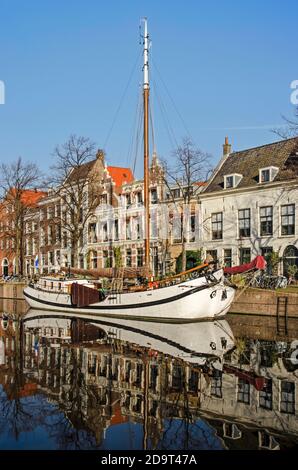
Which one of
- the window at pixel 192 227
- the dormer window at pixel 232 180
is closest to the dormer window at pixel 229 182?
the dormer window at pixel 232 180

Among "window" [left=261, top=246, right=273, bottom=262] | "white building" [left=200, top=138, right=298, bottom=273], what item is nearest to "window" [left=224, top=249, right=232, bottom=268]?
"white building" [left=200, top=138, right=298, bottom=273]

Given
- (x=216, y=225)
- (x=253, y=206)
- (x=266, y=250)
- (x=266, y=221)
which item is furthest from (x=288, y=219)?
(x=216, y=225)

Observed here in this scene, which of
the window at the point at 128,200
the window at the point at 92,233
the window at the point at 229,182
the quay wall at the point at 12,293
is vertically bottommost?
the quay wall at the point at 12,293

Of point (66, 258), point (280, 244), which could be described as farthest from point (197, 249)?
point (66, 258)

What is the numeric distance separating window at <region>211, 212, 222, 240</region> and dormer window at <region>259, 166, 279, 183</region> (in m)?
4.90

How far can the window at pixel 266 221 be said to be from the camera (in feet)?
121

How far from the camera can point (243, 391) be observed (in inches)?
448

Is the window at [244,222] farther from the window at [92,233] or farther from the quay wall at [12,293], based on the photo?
the quay wall at [12,293]

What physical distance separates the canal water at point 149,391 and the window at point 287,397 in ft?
0.07

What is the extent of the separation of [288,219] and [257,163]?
634 centimetres

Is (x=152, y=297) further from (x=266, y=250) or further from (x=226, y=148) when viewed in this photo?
(x=226, y=148)

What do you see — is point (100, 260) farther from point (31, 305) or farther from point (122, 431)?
point (122, 431)

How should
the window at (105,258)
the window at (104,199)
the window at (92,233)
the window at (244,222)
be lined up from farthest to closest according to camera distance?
the window at (92,233) → the window at (104,199) → the window at (105,258) → the window at (244,222)

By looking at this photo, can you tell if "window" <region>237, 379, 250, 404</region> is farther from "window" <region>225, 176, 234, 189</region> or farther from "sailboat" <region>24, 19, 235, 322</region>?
"window" <region>225, 176, 234, 189</region>
